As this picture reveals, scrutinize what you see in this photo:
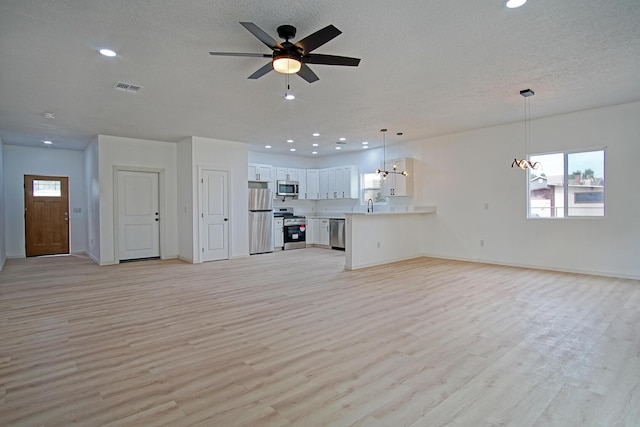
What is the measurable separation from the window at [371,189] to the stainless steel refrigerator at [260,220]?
259 centimetres

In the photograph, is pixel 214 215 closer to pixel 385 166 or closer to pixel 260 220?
pixel 260 220

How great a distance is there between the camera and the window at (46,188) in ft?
27.4

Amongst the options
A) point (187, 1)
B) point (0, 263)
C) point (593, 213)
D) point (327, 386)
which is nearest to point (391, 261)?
point (593, 213)

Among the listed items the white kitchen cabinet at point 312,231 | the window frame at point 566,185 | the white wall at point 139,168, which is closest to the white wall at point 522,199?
the window frame at point 566,185

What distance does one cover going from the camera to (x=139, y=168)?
7383 mm

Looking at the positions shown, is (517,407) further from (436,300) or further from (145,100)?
(145,100)

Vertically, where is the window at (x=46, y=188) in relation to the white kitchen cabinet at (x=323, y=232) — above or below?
above

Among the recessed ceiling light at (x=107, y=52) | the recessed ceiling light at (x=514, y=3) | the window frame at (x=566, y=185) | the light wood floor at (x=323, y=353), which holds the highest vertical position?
the recessed ceiling light at (x=514, y=3)

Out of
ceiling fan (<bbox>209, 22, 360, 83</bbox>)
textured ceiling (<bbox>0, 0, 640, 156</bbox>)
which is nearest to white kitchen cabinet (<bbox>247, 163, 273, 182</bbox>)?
textured ceiling (<bbox>0, 0, 640, 156</bbox>)

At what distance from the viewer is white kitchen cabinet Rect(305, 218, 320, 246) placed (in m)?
9.79

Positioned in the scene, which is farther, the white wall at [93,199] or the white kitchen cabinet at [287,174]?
the white kitchen cabinet at [287,174]

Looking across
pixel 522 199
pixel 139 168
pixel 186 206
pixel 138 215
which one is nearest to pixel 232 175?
pixel 186 206

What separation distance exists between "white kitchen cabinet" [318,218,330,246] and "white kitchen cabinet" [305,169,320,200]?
0.95 m

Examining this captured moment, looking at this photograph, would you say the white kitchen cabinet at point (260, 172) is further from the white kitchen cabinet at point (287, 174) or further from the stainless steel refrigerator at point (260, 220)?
the stainless steel refrigerator at point (260, 220)
